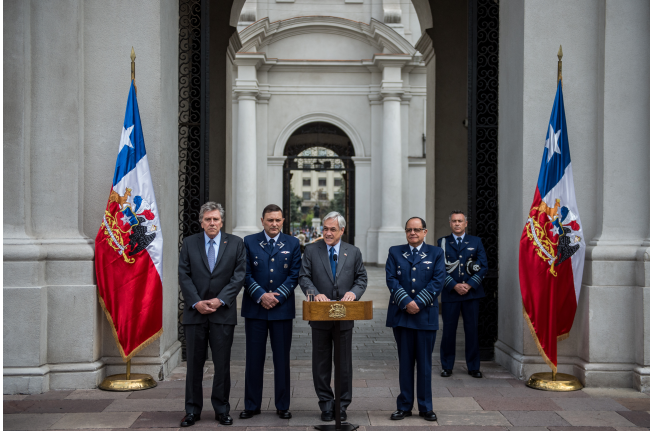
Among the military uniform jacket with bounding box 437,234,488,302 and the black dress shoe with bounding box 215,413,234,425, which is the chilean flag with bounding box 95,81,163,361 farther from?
the military uniform jacket with bounding box 437,234,488,302

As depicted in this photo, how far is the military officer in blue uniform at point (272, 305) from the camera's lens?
5.63 metres

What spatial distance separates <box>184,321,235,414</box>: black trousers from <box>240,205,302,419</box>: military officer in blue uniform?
220 millimetres

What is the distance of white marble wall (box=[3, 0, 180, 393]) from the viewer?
20.9 feet

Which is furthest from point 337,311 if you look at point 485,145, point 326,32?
point 326,32

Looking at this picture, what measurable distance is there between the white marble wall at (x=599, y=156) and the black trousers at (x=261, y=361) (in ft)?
9.32

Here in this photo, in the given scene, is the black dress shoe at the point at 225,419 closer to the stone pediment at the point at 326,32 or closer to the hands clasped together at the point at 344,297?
the hands clasped together at the point at 344,297

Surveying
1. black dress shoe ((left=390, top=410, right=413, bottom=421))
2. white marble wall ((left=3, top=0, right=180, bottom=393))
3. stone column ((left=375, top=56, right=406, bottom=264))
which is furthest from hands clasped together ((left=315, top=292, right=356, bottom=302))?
stone column ((left=375, top=56, right=406, bottom=264))

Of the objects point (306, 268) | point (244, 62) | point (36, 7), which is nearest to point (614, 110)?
point (306, 268)

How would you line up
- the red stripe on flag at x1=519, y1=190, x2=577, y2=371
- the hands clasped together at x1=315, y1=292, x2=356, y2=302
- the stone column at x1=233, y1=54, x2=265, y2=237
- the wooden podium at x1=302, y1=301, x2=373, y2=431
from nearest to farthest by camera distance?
1. the wooden podium at x1=302, y1=301, x2=373, y2=431
2. the hands clasped together at x1=315, y1=292, x2=356, y2=302
3. the red stripe on flag at x1=519, y1=190, x2=577, y2=371
4. the stone column at x1=233, y1=54, x2=265, y2=237

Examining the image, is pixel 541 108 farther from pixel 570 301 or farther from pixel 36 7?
pixel 36 7

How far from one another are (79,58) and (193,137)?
1745 millimetres

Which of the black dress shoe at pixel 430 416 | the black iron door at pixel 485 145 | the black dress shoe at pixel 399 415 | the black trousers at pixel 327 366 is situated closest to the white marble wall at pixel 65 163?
the black trousers at pixel 327 366

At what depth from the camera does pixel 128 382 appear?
651 centimetres

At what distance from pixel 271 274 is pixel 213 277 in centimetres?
51
